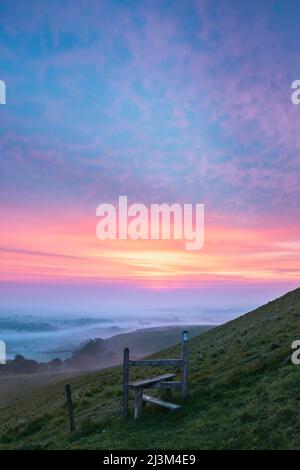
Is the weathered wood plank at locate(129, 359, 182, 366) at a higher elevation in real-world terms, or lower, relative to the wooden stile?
higher

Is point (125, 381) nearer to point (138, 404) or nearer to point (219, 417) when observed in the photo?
point (138, 404)

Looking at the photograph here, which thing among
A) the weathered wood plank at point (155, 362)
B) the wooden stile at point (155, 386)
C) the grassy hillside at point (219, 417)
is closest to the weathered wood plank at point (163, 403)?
the wooden stile at point (155, 386)

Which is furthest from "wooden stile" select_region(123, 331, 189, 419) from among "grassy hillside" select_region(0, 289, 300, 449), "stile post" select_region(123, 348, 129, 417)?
"grassy hillside" select_region(0, 289, 300, 449)

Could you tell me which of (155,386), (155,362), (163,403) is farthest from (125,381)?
(163,403)

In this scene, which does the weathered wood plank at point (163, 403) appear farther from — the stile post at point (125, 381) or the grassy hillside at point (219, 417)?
the stile post at point (125, 381)

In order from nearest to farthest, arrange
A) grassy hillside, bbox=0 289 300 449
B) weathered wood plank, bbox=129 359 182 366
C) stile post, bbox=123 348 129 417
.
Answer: grassy hillside, bbox=0 289 300 449 < stile post, bbox=123 348 129 417 < weathered wood plank, bbox=129 359 182 366

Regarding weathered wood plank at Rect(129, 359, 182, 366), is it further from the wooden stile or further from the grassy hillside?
the grassy hillside

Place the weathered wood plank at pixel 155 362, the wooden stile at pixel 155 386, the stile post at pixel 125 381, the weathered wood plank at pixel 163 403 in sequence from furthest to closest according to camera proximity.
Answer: the weathered wood plank at pixel 155 362 → the stile post at pixel 125 381 → the wooden stile at pixel 155 386 → the weathered wood plank at pixel 163 403

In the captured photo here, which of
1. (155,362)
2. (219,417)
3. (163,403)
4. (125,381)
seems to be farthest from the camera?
(125,381)
